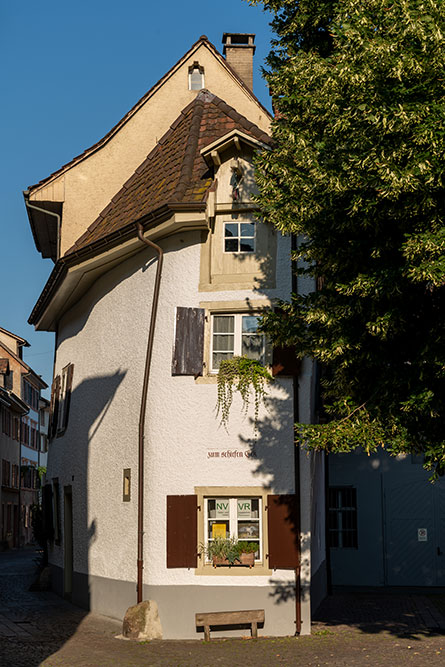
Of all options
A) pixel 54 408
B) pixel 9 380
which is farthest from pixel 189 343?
pixel 9 380

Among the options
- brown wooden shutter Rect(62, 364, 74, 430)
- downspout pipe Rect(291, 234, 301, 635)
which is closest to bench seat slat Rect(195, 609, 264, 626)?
downspout pipe Rect(291, 234, 301, 635)

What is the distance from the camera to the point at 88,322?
1928 cm

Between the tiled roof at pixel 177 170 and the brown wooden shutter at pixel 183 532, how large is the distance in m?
5.16

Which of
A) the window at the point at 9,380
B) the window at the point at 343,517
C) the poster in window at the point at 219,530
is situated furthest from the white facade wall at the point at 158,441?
the window at the point at 9,380

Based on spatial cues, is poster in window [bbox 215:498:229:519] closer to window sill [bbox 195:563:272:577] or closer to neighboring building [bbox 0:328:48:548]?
window sill [bbox 195:563:272:577]

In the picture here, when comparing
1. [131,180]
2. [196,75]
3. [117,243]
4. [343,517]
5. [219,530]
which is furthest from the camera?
[343,517]

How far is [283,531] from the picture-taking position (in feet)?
47.6

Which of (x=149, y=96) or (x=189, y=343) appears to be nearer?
(x=189, y=343)

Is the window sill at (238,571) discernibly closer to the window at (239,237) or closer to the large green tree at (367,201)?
the large green tree at (367,201)

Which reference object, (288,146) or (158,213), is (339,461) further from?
(288,146)

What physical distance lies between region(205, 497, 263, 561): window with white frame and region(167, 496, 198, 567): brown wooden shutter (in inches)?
10.7

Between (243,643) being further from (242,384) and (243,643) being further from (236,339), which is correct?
(236,339)

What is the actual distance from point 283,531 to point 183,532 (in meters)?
1.66

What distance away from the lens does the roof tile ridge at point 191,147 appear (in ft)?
52.9
